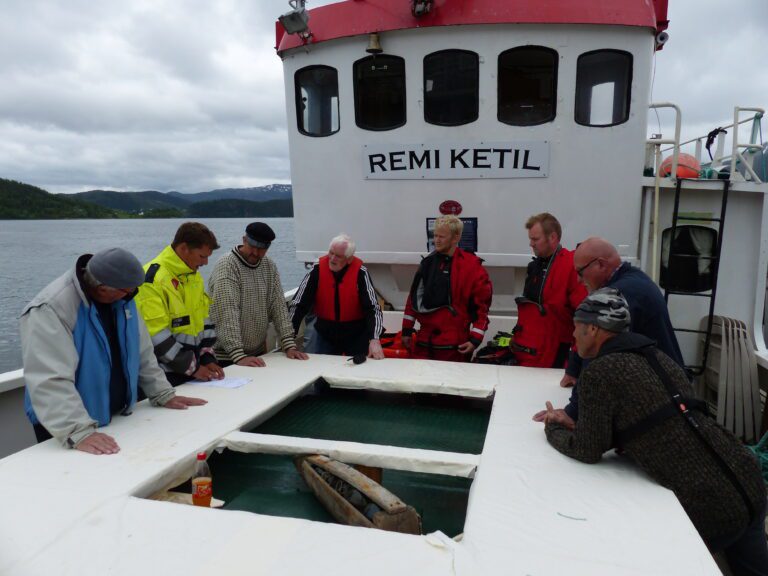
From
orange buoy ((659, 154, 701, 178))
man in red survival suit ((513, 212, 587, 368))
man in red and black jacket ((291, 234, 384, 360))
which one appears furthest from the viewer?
orange buoy ((659, 154, 701, 178))

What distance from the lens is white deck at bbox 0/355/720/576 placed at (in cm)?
178

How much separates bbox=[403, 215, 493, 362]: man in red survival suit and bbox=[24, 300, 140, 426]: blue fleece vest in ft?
7.04

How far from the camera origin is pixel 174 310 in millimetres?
3469

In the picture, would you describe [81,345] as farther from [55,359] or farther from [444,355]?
[444,355]

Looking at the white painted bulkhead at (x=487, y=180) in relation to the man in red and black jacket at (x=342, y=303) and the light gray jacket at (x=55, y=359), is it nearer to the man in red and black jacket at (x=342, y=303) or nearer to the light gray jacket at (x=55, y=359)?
the man in red and black jacket at (x=342, y=303)

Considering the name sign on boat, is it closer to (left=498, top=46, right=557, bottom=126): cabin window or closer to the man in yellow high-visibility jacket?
(left=498, top=46, right=557, bottom=126): cabin window

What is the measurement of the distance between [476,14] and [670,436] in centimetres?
430

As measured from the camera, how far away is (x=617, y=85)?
17.5 ft

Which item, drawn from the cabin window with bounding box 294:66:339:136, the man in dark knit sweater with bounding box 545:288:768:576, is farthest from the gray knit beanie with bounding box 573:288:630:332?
the cabin window with bounding box 294:66:339:136

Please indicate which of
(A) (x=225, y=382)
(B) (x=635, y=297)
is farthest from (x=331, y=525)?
(A) (x=225, y=382)

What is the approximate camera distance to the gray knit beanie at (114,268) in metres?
2.52

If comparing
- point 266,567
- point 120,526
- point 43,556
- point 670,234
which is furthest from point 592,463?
point 670,234

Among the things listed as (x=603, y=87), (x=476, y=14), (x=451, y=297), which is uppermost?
(x=476, y=14)

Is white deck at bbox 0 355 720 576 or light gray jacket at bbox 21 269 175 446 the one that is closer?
white deck at bbox 0 355 720 576
